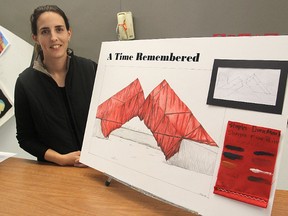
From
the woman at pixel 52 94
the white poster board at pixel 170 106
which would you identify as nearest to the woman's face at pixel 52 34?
the woman at pixel 52 94

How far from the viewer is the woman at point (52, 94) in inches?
42.1

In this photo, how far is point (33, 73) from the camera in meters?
1.10

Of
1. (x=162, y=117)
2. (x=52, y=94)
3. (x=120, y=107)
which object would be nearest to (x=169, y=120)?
(x=162, y=117)

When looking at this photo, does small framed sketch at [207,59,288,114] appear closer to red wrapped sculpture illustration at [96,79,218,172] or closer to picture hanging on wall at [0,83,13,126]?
red wrapped sculpture illustration at [96,79,218,172]

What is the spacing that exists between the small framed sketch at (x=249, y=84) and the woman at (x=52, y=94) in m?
0.69

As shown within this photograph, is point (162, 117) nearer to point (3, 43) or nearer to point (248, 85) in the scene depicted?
point (248, 85)

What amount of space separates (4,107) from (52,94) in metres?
0.87

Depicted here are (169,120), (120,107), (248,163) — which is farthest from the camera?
(120,107)

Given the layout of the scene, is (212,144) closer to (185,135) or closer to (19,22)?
(185,135)

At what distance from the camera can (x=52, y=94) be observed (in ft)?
3.54

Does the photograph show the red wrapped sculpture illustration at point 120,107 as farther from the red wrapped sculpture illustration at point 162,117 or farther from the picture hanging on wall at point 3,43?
the picture hanging on wall at point 3,43

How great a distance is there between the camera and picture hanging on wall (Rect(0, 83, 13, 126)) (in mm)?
1711

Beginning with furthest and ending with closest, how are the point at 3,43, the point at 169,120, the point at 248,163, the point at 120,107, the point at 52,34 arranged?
the point at 3,43
the point at 52,34
the point at 120,107
the point at 169,120
the point at 248,163

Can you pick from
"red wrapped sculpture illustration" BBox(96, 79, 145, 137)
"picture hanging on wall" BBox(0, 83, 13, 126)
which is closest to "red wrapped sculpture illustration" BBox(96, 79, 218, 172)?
"red wrapped sculpture illustration" BBox(96, 79, 145, 137)
